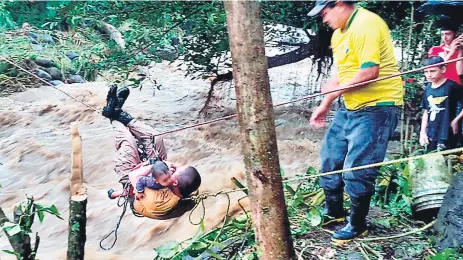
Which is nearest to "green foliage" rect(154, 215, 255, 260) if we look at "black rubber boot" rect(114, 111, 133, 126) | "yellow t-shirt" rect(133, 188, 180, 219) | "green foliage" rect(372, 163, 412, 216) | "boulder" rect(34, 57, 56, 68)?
"yellow t-shirt" rect(133, 188, 180, 219)

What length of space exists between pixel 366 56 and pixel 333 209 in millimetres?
1027

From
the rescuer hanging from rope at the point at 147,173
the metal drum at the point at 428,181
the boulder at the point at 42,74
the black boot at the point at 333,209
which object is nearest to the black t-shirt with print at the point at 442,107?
the metal drum at the point at 428,181

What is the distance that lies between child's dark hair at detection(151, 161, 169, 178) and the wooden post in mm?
453

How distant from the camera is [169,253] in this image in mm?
2859

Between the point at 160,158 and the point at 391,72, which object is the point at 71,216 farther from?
the point at 391,72

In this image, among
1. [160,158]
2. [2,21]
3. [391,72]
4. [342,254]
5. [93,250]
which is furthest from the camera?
[2,21]

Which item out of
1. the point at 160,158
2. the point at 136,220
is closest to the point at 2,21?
the point at 136,220

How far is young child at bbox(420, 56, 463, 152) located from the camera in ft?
12.5

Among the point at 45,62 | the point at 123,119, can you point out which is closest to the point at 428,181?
the point at 123,119

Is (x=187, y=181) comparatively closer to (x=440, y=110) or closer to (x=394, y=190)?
(x=394, y=190)

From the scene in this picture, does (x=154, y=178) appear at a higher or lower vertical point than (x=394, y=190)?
higher

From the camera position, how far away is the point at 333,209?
3.00 meters

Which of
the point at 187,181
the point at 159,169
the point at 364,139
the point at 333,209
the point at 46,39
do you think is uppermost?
the point at 46,39

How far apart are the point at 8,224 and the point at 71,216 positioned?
1.18ft
